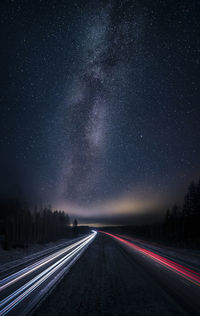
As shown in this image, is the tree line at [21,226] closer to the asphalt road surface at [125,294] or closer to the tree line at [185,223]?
the asphalt road surface at [125,294]

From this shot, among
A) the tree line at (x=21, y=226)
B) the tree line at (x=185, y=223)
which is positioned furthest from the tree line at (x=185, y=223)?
the tree line at (x=21, y=226)

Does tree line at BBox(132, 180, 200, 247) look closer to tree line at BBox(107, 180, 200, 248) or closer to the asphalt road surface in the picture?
tree line at BBox(107, 180, 200, 248)

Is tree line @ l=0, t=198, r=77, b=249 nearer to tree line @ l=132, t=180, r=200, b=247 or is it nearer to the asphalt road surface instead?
the asphalt road surface

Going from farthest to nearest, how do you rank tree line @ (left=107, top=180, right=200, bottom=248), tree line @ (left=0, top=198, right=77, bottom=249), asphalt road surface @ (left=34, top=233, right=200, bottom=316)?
tree line @ (left=107, top=180, right=200, bottom=248), tree line @ (left=0, top=198, right=77, bottom=249), asphalt road surface @ (left=34, top=233, right=200, bottom=316)

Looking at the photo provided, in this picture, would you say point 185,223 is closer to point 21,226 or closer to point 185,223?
point 185,223

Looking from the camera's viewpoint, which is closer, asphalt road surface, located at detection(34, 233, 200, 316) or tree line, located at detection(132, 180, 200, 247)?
asphalt road surface, located at detection(34, 233, 200, 316)

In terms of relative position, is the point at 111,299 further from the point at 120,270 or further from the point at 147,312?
the point at 120,270

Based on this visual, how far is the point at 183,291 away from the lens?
5.69 metres

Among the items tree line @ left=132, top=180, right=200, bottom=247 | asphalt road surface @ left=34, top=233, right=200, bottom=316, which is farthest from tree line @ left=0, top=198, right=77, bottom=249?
tree line @ left=132, top=180, right=200, bottom=247

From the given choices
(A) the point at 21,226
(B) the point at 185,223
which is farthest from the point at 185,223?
(A) the point at 21,226

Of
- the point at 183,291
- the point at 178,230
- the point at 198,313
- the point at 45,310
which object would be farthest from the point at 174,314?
the point at 178,230

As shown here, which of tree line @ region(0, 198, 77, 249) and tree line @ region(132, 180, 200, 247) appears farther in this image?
tree line @ region(132, 180, 200, 247)

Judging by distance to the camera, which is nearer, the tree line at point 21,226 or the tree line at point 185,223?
the tree line at point 21,226

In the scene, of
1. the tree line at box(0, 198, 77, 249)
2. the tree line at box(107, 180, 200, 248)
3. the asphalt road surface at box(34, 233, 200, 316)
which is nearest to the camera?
the asphalt road surface at box(34, 233, 200, 316)
